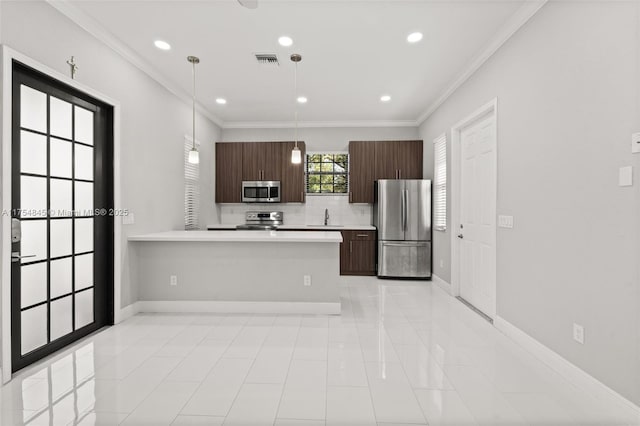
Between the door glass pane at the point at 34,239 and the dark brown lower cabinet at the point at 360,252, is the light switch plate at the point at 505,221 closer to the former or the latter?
the dark brown lower cabinet at the point at 360,252

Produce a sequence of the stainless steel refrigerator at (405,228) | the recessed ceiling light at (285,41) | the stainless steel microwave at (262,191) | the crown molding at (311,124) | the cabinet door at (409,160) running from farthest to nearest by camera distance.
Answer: the crown molding at (311,124)
the stainless steel microwave at (262,191)
the cabinet door at (409,160)
the stainless steel refrigerator at (405,228)
the recessed ceiling light at (285,41)

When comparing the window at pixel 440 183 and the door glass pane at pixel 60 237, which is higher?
the window at pixel 440 183

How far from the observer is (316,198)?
639cm

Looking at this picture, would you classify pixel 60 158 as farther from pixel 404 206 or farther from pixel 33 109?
pixel 404 206

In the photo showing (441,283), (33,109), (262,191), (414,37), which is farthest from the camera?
(262,191)

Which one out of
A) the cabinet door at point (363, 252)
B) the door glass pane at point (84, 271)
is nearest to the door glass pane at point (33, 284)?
the door glass pane at point (84, 271)

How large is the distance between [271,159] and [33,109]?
3.82m

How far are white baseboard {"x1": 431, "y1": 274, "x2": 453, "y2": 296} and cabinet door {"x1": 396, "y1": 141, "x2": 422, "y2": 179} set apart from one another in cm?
186

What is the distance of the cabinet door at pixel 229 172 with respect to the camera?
19.9 feet

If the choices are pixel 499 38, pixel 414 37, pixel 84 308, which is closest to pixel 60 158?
pixel 84 308

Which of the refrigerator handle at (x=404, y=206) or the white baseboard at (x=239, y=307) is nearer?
the white baseboard at (x=239, y=307)

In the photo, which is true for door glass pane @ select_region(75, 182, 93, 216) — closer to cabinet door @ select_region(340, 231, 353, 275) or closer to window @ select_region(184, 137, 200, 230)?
window @ select_region(184, 137, 200, 230)

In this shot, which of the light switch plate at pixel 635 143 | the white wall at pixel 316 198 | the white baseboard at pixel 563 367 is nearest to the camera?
the light switch plate at pixel 635 143

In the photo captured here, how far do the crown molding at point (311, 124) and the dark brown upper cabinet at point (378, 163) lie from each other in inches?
18.8
